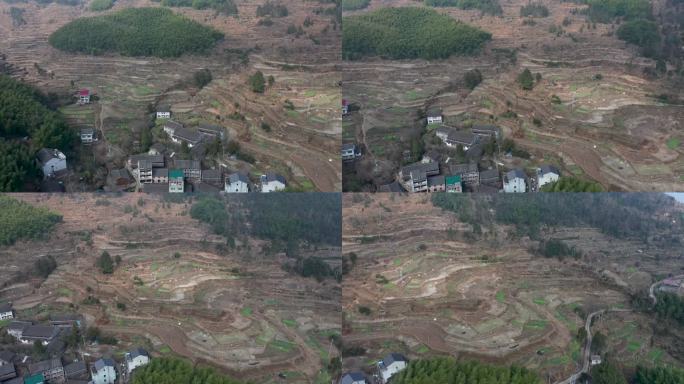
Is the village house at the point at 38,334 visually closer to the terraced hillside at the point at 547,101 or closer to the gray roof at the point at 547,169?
the terraced hillside at the point at 547,101

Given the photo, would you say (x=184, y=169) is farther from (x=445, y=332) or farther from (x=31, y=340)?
→ (x=445, y=332)

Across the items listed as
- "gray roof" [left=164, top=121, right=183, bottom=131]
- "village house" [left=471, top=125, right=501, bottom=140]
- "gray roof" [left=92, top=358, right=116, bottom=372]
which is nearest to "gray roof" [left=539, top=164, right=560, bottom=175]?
"village house" [left=471, top=125, right=501, bottom=140]

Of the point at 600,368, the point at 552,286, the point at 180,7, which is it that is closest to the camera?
the point at 600,368

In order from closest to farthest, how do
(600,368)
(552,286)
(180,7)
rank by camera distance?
(600,368), (552,286), (180,7)

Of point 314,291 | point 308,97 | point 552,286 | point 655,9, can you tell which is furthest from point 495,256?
point 655,9

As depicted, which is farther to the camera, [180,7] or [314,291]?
[180,7]

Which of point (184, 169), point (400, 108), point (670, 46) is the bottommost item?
point (184, 169)

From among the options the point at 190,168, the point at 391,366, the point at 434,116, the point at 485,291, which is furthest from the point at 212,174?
the point at 485,291

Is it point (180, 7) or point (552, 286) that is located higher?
point (180, 7)

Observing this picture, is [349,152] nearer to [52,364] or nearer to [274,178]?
[274,178]
